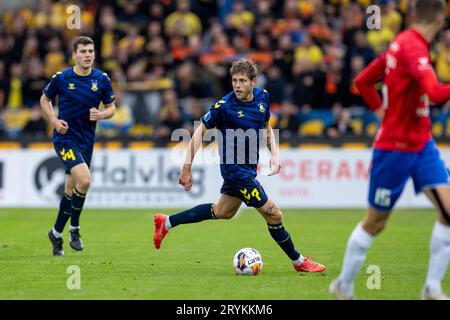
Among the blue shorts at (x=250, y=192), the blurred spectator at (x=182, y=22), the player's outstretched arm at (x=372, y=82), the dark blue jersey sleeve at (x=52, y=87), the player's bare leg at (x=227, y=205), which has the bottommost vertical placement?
the player's bare leg at (x=227, y=205)

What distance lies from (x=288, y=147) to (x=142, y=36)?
6.11 meters

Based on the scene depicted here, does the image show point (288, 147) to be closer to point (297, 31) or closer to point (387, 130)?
point (297, 31)

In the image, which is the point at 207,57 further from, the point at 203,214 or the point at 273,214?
the point at 273,214

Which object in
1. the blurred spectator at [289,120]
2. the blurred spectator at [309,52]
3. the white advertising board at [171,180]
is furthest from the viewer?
the blurred spectator at [309,52]

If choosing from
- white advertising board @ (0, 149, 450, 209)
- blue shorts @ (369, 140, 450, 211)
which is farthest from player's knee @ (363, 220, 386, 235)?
white advertising board @ (0, 149, 450, 209)

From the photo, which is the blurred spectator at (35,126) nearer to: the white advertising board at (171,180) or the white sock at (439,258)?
the white advertising board at (171,180)

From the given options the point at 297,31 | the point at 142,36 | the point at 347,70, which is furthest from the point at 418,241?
the point at 142,36

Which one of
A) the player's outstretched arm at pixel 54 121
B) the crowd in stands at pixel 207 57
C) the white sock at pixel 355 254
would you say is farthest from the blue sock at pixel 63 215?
the crowd in stands at pixel 207 57

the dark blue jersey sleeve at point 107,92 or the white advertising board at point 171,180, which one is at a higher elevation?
the dark blue jersey sleeve at point 107,92

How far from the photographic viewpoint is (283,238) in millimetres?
10281

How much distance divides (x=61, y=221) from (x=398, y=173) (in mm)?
5699

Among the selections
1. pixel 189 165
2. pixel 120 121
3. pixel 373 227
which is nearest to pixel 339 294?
pixel 373 227

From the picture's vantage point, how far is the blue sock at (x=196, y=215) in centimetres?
1086
